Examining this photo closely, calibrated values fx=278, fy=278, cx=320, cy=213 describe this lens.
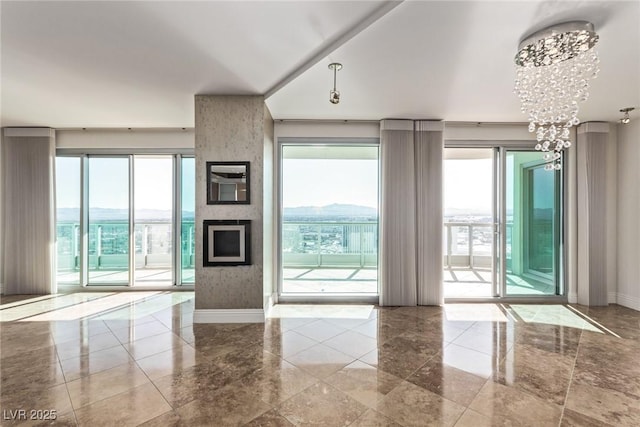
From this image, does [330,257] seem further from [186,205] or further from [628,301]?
[628,301]

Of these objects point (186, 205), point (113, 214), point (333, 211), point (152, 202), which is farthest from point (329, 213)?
point (113, 214)

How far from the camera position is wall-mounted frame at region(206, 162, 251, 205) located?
325 cm

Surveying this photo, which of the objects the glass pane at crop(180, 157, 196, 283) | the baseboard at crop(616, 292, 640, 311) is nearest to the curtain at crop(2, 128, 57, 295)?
the glass pane at crop(180, 157, 196, 283)

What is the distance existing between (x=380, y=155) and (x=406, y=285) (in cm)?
192

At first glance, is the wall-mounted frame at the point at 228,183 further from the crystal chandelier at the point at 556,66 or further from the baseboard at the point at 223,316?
the crystal chandelier at the point at 556,66

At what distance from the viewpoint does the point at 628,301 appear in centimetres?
392

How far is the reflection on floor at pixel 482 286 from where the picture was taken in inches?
168

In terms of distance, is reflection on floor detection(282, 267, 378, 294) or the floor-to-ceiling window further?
the floor-to-ceiling window

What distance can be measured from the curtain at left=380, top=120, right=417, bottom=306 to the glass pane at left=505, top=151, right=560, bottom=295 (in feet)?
5.19

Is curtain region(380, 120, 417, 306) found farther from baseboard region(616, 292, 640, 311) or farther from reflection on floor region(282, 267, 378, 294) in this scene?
baseboard region(616, 292, 640, 311)

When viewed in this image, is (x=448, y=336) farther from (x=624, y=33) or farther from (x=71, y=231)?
(x=71, y=231)

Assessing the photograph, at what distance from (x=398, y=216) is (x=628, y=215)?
3.23 meters

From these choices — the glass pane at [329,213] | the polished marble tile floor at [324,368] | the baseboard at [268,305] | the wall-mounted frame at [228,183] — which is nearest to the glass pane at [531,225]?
the polished marble tile floor at [324,368]

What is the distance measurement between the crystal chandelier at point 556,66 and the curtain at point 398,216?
154 centimetres
